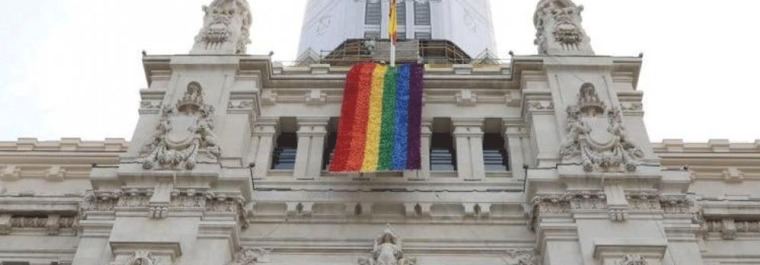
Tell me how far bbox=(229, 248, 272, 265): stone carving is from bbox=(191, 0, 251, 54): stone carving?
9.87m

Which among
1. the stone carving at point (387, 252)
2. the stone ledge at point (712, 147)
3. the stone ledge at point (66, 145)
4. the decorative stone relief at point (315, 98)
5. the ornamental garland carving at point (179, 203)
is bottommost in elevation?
the stone carving at point (387, 252)

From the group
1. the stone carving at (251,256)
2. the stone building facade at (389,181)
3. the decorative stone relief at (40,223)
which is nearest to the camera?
the stone building facade at (389,181)

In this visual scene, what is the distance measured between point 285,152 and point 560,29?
12.1m

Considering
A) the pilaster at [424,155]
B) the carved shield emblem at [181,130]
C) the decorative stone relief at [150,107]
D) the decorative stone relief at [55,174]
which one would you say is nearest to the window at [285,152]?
the carved shield emblem at [181,130]

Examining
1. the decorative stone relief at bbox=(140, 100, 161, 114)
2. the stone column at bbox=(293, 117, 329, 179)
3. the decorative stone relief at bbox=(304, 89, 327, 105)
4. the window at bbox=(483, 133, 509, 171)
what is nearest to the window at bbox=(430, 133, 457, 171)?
the window at bbox=(483, 133, 509, 171)

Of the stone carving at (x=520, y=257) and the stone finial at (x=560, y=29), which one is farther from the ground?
the stone finial at (x=560, y=29)

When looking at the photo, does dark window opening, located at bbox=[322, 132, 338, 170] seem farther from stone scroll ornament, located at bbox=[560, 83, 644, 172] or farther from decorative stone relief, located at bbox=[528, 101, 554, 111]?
stone scroll ornament, located at bbox=[560, 83, 644, 172]

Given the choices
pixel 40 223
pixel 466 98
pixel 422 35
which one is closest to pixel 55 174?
pixel 40 223

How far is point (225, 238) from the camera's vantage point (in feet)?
91.7

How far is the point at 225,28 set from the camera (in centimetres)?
3709

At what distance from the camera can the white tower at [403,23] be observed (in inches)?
2105

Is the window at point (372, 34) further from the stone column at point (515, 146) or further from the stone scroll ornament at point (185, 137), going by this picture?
the stone scroll ornament at point (185, 137)

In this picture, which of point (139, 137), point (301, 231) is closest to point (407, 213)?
point (301, 231)

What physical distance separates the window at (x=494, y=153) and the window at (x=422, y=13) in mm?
21657
